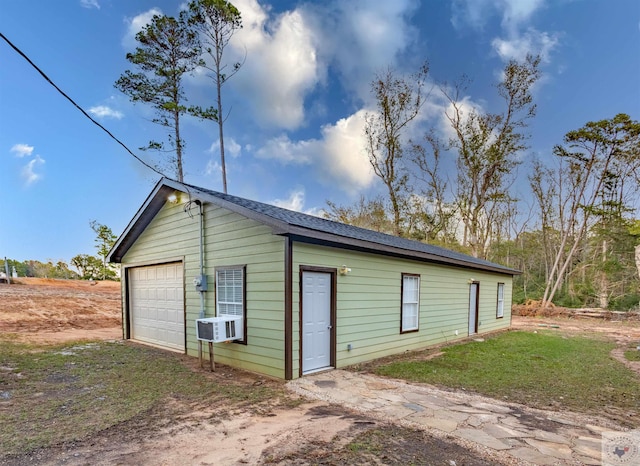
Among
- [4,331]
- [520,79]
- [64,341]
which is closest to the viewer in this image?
[64,341]

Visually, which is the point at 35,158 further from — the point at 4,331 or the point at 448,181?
the point at 448,181

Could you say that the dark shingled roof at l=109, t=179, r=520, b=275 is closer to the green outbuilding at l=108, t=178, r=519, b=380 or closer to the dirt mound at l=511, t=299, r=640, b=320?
the green outbuilding at l=108, t=178, r=519, b=380

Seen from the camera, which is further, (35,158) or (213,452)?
(35,158)

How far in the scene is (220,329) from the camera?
5914mm

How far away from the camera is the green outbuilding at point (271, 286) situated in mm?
5664

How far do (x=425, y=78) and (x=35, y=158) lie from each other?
19.4 m

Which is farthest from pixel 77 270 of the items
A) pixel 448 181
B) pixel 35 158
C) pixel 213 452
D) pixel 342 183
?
pixel 213 452

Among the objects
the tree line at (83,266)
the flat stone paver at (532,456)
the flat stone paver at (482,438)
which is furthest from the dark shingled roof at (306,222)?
the tree line at (83,266)

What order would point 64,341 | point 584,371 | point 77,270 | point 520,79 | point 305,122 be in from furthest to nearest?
point 77,270 < point 520,79 < point 305,122 < point 64,341 < point 584,371

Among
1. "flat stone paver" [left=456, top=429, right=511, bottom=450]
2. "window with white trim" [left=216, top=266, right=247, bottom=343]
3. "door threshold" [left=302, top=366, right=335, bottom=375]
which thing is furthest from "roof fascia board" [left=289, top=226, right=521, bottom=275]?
"flat stone paver" [left=456, top=429, right=511, bottom=450]

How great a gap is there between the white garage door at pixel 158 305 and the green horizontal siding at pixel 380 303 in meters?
3.84

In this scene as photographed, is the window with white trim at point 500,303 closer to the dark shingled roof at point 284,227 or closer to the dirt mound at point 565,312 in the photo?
the dark shingled roof at point 284,227

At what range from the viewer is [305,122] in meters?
15.7

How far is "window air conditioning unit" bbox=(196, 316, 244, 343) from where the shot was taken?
5867 millimetres
